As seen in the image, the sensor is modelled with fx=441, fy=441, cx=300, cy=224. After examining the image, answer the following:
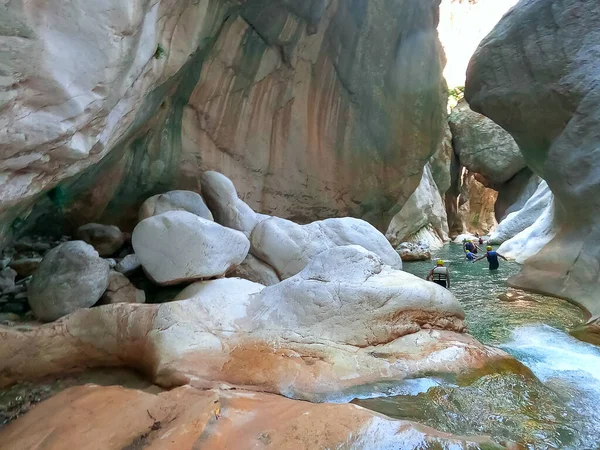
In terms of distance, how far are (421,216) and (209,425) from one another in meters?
19.5

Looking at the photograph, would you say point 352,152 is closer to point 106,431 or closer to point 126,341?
point 126,341

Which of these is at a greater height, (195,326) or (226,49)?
(226,49)

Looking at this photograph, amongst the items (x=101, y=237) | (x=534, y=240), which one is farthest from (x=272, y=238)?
(x=534, y=240)

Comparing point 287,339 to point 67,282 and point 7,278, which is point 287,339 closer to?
point 67,282

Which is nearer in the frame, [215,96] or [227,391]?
[227,391]

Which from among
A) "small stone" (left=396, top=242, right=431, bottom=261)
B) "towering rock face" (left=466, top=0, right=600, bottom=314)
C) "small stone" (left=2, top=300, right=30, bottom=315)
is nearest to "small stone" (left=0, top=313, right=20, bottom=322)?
"small stone" (left=2, top=300, right=30, bottom=315)

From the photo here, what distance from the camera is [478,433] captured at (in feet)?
9.66

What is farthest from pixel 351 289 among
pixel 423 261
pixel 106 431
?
pixel 423 261

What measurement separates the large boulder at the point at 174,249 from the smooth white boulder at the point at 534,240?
7474mm

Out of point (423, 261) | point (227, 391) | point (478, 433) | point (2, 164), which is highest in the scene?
point (2, 164)

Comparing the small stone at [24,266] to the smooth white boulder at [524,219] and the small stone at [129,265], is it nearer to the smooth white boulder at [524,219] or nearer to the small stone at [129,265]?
the small stone at [129,265]

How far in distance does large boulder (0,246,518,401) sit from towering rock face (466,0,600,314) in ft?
13.0

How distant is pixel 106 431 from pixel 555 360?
4.55 meters

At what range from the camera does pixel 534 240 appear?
11445mm
